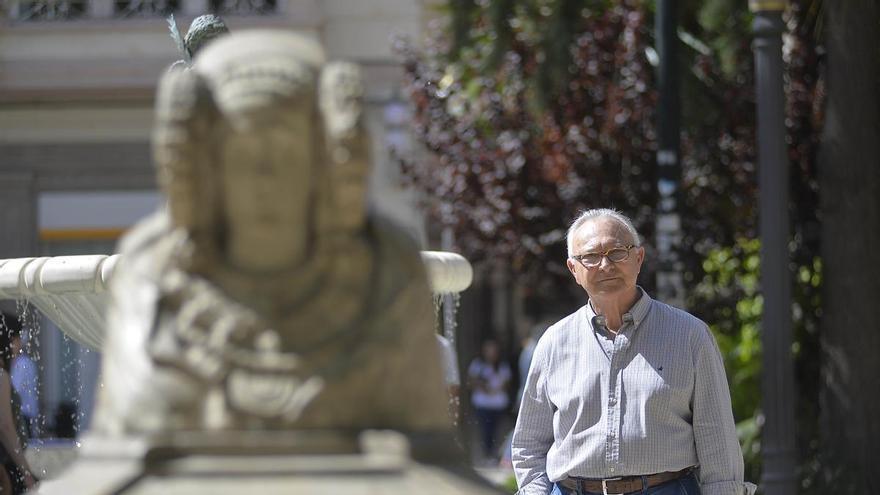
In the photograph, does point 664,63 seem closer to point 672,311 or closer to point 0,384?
point 0,384

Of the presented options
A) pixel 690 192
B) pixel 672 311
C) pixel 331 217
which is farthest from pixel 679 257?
pixel 331 217

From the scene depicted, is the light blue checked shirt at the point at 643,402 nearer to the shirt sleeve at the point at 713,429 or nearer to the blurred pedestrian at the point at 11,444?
the shirt sleeve at the point at 713,429

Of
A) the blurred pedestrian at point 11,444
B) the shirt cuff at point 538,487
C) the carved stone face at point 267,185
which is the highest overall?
the carved stone face at point 267,185

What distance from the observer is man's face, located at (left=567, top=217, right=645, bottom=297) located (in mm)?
5582

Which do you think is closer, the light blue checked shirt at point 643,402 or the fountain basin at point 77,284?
the light blue checked shirt at point 643,402

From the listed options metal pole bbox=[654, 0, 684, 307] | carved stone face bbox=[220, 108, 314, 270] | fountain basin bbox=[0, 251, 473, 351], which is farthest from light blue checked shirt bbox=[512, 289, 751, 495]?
metal pole bbox=[654, 0, 684, 307]

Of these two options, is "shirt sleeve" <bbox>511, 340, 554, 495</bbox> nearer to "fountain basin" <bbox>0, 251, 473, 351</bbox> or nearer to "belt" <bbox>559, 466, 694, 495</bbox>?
"belt" <bbox>559, 466, 694, 495</bbox>

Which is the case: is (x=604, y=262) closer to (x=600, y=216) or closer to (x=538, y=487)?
(x=600, y=216)

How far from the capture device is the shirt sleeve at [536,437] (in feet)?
18.8

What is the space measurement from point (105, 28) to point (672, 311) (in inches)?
698

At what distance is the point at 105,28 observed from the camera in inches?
878

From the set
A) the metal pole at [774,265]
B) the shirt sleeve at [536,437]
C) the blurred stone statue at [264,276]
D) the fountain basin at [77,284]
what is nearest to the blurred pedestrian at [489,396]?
the metal pole at [774,265]

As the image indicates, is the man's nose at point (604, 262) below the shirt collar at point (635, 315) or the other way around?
the other way around

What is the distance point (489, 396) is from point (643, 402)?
14787 millimetres
